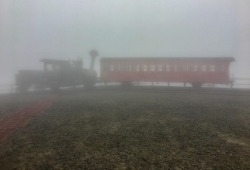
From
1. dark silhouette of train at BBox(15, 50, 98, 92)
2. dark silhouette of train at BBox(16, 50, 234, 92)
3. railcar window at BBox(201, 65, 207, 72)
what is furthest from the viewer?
railcar window at BBox(201, 65, 207, 72)

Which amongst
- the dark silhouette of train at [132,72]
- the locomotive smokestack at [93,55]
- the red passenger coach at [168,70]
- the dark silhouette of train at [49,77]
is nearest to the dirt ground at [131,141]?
the dark silhouette of train at [49,77]

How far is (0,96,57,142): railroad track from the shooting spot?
27.4 ft

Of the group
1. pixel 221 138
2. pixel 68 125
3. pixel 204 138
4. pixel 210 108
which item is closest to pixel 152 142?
pixel 204 138

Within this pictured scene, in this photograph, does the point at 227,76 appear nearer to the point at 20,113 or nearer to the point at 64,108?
the point at 64,108

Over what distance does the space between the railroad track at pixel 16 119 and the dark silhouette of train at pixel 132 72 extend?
9.32 m

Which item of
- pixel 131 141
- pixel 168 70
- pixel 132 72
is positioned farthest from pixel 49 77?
pixel 131 141

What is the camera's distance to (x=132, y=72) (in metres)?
25.5

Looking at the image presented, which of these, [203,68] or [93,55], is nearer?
[203,68]

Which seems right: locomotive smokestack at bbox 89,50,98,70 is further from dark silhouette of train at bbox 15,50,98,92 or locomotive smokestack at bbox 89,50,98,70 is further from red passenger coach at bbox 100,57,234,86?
dark silhouette of train at bbox 15,50,98,92

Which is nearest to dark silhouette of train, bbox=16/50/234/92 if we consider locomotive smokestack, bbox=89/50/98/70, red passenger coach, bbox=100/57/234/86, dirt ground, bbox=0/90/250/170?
red passenger coach, bbox=100/57/234/86

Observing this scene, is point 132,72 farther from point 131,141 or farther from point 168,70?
point 131,141

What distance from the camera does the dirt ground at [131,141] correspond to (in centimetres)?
596

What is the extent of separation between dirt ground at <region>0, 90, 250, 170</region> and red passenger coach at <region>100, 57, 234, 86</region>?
12.5m

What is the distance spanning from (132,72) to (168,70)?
3.94 metres
